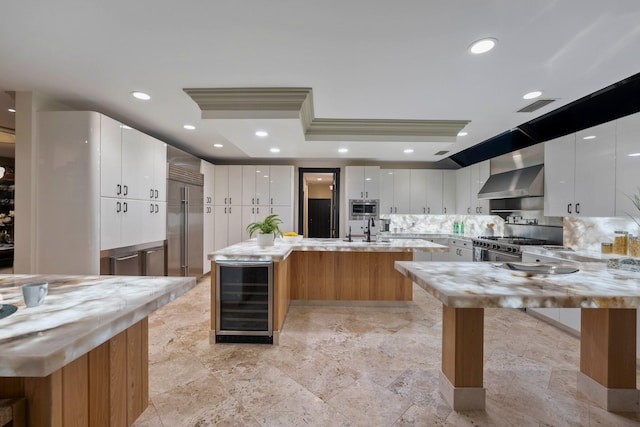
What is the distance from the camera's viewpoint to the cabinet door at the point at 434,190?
6.19 m

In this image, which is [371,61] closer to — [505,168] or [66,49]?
[66,49]

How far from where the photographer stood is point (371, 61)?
225 centimetres

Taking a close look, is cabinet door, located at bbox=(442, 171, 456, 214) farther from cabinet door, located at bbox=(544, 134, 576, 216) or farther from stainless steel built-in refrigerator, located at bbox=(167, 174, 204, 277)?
stainless steel built-in refrigerator, located at bbox=(167, 174, 204, 277)

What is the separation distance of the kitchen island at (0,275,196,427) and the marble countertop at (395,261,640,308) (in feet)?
4.37

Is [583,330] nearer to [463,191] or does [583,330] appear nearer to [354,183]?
[463,191]

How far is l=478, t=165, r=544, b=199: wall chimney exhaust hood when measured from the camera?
3.84 m

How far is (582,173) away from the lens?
319 centimetres

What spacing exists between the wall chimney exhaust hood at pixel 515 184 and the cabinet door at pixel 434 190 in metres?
1.06

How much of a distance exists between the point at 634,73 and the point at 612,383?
7.92ft

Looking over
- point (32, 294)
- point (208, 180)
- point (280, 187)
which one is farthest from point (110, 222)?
point (280, 187)

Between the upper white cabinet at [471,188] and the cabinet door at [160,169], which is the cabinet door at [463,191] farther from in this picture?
the cabinet door at [160,169]

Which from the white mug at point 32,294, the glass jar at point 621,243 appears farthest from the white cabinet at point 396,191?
the white mug at point 32,294

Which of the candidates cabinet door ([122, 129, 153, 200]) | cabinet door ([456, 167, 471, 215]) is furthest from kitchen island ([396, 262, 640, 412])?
cabinet door ([456, 167, 471, 215])

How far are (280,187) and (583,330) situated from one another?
16.5 feet
